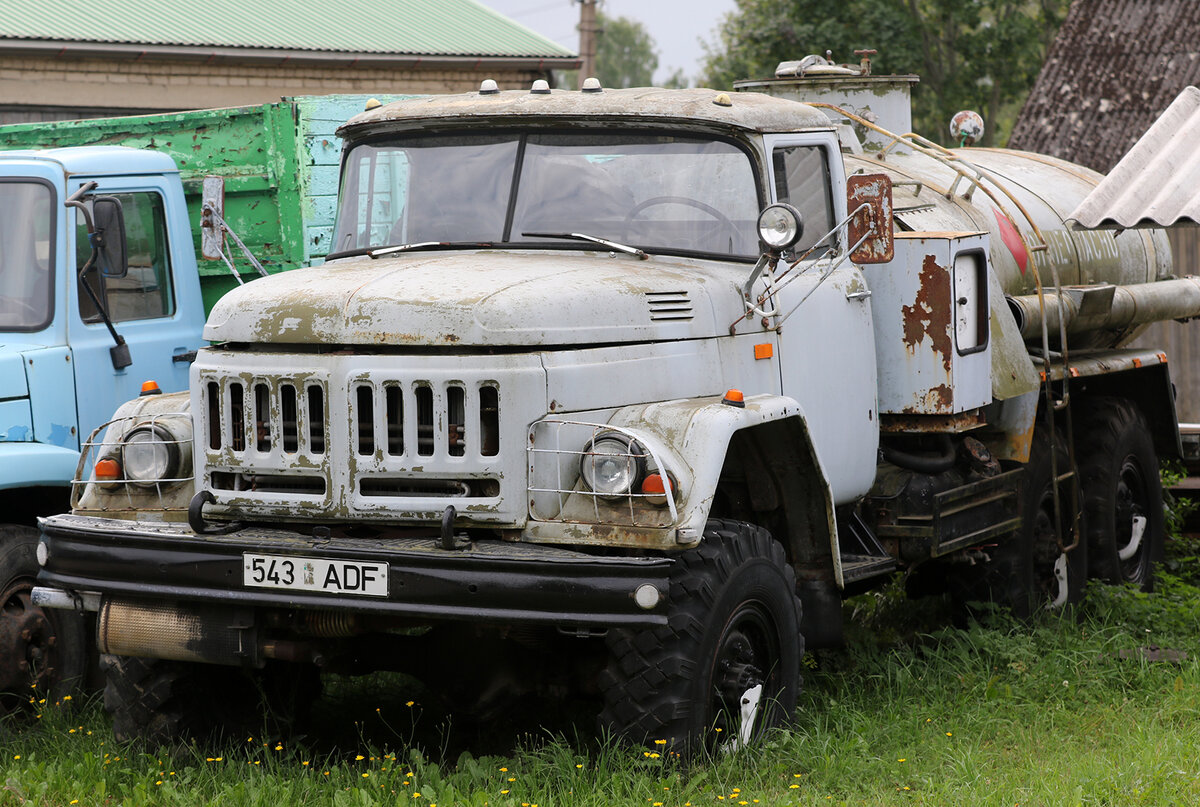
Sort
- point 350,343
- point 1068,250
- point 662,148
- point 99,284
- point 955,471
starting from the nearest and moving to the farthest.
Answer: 1. point 350,343
2. point 662,148
3. point 99,284
4. point 955,471
5. point 1068,250

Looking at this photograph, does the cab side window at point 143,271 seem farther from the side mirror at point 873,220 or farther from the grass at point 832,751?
the side mirror at point 873,220

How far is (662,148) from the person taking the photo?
612cm

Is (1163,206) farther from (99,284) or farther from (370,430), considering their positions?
(99,284)

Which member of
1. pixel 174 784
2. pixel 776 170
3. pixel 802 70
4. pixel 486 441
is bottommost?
pixel 174 784

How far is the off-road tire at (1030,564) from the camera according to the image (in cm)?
811

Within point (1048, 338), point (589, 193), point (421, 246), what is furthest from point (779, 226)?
point (1048, 338)

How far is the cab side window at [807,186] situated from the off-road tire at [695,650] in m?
1.52

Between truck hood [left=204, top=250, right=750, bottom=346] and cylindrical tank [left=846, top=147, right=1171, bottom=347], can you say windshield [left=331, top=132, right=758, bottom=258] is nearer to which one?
truck hood [left=204, top=250, right=750, bottom=346]

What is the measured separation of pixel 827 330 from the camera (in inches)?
257

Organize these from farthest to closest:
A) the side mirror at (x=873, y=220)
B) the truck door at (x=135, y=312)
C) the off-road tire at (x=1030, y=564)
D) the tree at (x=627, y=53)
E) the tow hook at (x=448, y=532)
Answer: the tree at (x=627, y=53)
the off-road tire at (x=1030, y=564)
the truck door at (x=135, y=312)
the side mirror at (x=873, y=220)
the tow hook at (x=448, y=532)

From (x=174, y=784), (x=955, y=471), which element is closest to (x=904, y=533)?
(x=955, y=471)

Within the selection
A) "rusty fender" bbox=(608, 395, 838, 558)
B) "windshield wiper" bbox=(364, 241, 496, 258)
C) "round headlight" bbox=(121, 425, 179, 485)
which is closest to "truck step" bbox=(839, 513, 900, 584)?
"rusty fender" bbox=(608, 395, 838, 558)

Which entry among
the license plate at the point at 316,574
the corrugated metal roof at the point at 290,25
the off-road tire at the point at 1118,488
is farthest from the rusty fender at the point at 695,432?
the corrugated metal roof at the point at 290,25

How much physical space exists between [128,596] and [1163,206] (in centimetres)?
465
